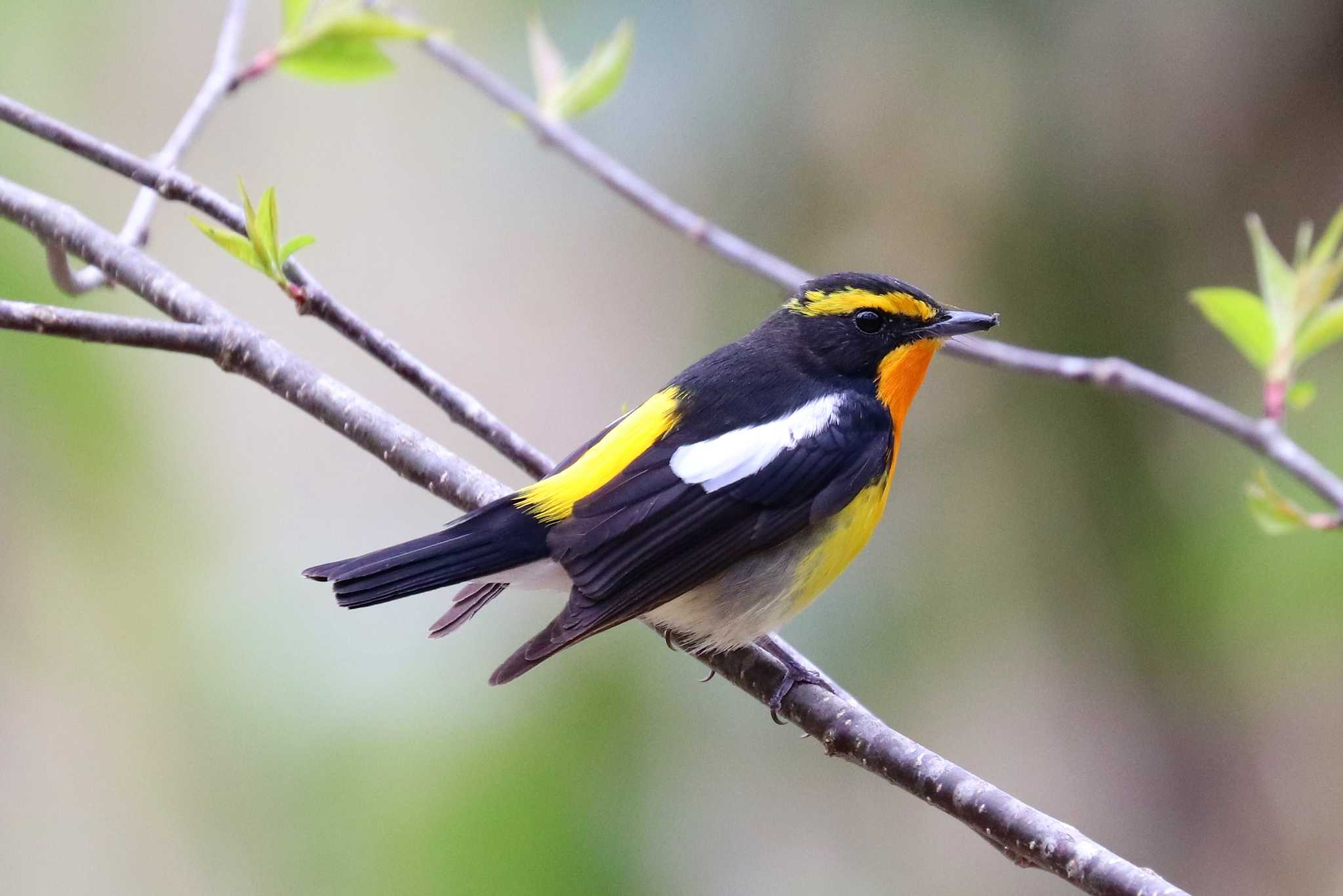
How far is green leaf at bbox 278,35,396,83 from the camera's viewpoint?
2.25m

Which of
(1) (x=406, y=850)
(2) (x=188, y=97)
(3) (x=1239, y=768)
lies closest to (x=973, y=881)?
(3) (x=1239, y=768)

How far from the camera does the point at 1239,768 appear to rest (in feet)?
12.4

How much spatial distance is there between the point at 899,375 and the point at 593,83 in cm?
86

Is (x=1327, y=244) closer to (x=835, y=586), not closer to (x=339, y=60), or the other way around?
(x=339, y=60)

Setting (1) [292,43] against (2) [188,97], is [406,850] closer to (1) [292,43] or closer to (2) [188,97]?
(1) [292,43]

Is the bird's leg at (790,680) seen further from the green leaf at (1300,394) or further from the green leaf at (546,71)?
the green leaf at (546,71)

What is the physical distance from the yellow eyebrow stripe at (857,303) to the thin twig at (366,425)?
0.71m

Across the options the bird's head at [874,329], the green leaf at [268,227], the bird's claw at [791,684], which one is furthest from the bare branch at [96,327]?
the bird's head at [874,329]

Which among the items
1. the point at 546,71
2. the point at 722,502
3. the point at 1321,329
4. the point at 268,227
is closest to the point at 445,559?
the point at 722,502

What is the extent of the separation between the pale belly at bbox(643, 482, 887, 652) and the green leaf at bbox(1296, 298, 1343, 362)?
0.81m

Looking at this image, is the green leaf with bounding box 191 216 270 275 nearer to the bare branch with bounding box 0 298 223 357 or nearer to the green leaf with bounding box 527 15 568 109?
the bare branch with bounding box 0 298 223 357

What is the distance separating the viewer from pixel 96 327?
70.8 inches

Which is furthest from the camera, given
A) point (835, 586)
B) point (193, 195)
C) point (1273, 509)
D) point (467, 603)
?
point (835, 586)

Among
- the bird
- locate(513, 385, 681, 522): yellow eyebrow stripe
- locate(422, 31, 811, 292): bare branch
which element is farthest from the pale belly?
locate(422, 31, 811, 292): bare branch
